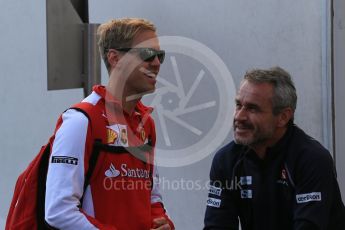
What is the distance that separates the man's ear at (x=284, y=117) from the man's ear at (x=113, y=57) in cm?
81

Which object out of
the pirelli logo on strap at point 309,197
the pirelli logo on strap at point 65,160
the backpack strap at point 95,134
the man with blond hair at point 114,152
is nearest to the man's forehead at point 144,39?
the man with blond hair at point 114,152

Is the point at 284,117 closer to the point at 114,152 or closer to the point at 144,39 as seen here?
the point at 144,39

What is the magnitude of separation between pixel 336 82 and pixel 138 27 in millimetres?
1809

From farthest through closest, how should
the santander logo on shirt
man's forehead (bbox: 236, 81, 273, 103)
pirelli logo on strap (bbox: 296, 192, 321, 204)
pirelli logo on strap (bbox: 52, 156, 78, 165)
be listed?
man's forehead (bbox: 236, 81, 273, 103) < pirelli logo on strap (bbox: 296, 192, 321, 204) < the santander logo on shirt < pirelli logo on strap (bbox: 52, 156, 78, 165)

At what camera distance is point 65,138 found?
264 centimetres

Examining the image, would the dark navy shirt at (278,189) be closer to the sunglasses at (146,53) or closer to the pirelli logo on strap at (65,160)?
the sunglasses at (146,53)

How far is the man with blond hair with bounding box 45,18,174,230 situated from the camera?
2.64 metres

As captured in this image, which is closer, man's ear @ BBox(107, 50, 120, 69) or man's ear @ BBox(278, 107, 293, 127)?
man's ear @ BBox(107, 50, 120, 69)

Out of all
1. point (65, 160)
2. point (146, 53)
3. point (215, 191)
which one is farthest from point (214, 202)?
point (65, 160)

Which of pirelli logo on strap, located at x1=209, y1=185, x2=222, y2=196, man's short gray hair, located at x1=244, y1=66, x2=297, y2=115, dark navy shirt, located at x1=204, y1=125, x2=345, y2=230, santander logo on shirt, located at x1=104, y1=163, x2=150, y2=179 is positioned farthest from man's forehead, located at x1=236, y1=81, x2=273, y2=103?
santander logo on shirt, located at x1=104, y1=163, x2=150, y2=179

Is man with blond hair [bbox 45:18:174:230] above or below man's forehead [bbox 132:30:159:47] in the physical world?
below

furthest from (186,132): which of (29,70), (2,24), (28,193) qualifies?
(28,193)

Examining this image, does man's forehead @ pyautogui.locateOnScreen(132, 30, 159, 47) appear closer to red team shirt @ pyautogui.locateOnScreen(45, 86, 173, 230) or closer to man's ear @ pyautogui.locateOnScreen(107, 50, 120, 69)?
man's ear @ pyautogui.locateOnScreen(107, 50, 120, 69)

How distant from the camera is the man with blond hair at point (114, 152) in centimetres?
264
